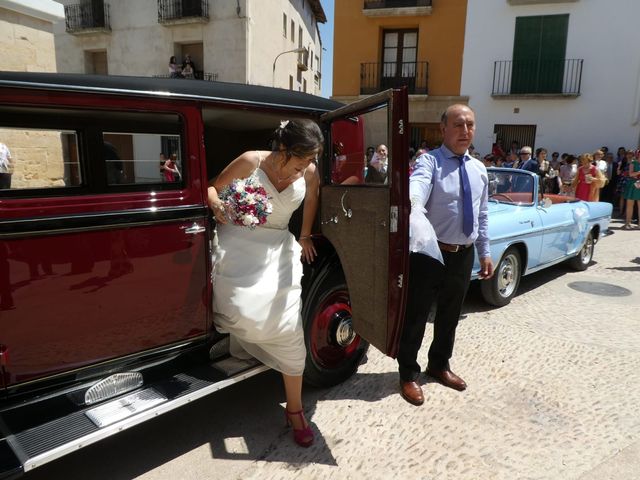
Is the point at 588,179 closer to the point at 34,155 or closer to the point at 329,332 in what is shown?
the point at 329,332

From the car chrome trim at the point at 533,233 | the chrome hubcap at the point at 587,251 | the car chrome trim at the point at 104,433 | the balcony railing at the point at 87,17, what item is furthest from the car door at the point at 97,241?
the balcony railing at the point at 87,17

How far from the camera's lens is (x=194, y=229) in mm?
2613

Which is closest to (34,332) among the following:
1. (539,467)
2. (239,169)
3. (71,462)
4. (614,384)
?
(71,462)

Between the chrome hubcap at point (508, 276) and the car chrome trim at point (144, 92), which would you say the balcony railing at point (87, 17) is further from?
the car chrome trim at point (144, 92)

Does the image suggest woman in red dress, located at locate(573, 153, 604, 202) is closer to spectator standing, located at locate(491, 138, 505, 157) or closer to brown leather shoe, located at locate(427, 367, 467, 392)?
spectator standing, located at locate(491, 138, 505, 157)

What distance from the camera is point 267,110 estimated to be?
114 inches

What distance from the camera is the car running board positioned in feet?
6.37

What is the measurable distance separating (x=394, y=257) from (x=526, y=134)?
1568 centimetres

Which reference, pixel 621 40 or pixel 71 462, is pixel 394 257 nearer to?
pixel 71 462

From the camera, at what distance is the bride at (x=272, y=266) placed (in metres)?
2.54

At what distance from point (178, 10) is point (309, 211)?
19.9m

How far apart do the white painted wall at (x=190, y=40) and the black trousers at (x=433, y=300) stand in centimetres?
1743

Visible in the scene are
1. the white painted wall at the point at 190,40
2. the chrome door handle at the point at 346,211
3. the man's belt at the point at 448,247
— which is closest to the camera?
the chrome door handle at the point at 346,211

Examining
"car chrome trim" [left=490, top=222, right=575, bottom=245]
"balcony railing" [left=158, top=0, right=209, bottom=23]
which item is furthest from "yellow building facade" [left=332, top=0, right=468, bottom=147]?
"car chrome trim" [left=490, top=222, right=575, bottom=245]
